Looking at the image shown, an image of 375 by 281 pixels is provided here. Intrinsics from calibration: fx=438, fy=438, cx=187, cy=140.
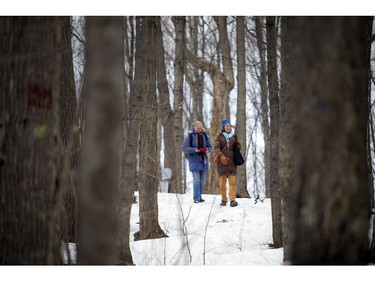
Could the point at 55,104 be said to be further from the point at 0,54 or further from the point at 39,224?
the point at 39,224

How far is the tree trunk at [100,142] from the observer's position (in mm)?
2268

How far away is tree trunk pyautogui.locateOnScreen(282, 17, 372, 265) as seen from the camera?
2748 millimetres

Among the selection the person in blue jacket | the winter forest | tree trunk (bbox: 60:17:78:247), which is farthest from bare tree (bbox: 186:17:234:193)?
the winter forest

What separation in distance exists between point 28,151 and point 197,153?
6.36m

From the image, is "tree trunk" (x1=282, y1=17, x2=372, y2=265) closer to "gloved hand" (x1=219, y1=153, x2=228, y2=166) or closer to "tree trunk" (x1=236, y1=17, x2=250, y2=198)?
"gloved hand" (x1=219, y1=153, x2=228, y2=166)

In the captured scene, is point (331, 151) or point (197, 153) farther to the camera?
point (197, 153)

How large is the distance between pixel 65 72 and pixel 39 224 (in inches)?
123

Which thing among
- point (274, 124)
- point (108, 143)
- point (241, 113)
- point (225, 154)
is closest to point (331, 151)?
point (108, 143)

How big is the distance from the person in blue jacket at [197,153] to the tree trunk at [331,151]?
634cm

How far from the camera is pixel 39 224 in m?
3.04

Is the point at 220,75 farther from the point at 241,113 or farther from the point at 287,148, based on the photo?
the point at 287,148

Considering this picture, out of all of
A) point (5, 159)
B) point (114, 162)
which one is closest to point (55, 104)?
point (5, 159)

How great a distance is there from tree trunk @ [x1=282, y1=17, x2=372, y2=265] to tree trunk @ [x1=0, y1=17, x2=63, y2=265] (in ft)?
5.65

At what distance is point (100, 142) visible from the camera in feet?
7.45
